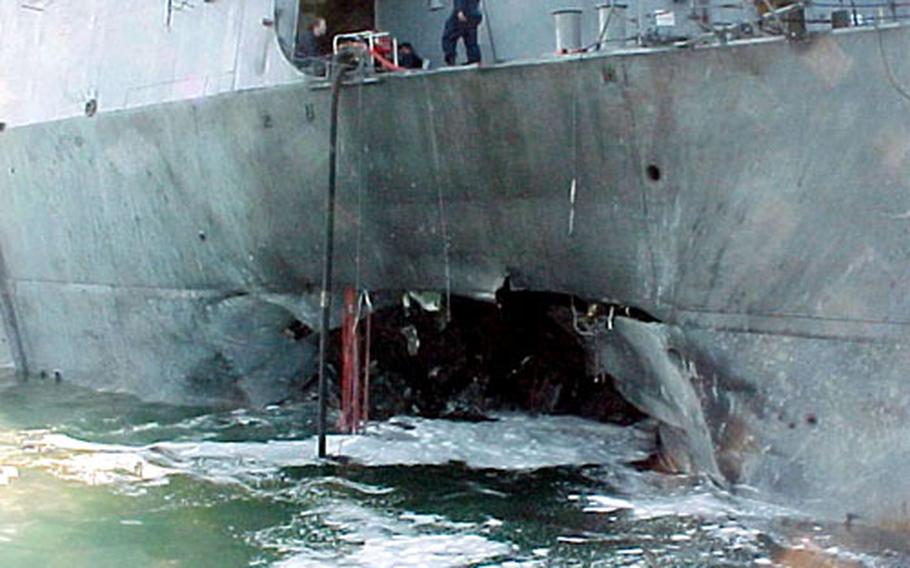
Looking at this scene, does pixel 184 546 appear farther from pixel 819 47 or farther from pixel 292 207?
pixel 819 47

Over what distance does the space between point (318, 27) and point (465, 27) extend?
1.62 meters

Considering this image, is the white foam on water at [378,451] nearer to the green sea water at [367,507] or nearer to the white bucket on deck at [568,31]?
the green sea water at [367,507]

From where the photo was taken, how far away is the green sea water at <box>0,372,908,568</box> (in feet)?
25.5

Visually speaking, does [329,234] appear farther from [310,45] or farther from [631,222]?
[631,222]

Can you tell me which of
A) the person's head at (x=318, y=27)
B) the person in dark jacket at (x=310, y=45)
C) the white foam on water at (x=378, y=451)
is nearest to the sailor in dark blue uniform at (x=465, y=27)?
the person in dark jacket at (x=310, y=45)

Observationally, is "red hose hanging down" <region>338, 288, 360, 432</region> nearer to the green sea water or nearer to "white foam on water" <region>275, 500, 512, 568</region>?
the green sea water

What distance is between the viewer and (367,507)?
8.97 m

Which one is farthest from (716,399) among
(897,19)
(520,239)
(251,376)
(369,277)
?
(251,376)

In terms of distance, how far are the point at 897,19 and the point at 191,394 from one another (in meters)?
7.67

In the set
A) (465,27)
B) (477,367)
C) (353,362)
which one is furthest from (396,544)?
(477,367)

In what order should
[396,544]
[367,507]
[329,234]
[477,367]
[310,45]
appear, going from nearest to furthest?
[396,544] < [367,507] < [329,234] < [310,45] < [477,367]

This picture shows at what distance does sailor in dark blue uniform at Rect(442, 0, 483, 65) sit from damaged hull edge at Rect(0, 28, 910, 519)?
0.57 metres

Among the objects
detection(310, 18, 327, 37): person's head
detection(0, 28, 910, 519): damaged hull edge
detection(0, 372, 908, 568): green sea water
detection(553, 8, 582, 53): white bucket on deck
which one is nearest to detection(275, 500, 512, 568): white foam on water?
detection(0, 372, 908, 568): green sea water

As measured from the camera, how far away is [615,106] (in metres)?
9.01
